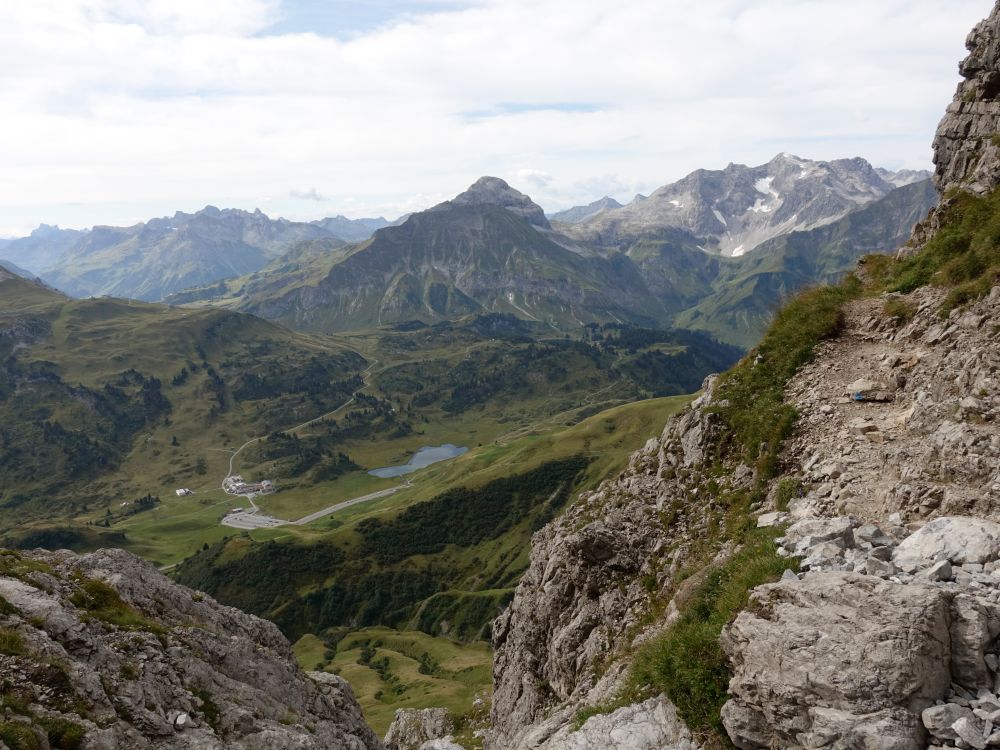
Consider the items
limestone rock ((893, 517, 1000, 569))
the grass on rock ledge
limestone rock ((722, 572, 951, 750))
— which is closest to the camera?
limestone rock ((722, 572, 951, 750))

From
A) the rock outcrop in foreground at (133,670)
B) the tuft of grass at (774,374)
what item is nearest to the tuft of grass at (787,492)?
the tuft of grass at (774,374)

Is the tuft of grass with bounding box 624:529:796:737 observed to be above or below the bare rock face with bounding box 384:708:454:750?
above

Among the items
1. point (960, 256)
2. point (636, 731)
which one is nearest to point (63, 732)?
point (636, 731)

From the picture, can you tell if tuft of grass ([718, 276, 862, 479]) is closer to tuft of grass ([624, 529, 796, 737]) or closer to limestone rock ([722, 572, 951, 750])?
tuft of grass ([624, 529, 796, 737])

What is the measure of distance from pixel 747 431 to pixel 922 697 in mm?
18049

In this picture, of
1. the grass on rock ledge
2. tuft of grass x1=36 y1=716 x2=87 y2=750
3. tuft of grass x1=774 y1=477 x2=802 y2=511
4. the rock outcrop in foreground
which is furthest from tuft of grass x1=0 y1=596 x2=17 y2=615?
tuft of grass x1=774 y1=477 x2=802 y2=511

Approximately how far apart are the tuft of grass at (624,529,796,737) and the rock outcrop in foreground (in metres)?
16.0

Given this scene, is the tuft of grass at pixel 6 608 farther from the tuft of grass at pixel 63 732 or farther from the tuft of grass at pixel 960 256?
the tuft of grass at pixel 960 256

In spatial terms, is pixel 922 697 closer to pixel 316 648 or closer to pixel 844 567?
pixel 844 567

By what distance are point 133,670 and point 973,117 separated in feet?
180

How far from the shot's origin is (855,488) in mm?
20109

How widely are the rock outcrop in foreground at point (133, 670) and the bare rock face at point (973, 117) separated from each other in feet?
149

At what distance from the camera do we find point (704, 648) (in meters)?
15.4

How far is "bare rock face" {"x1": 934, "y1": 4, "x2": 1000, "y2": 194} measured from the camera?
3642 centimetres
